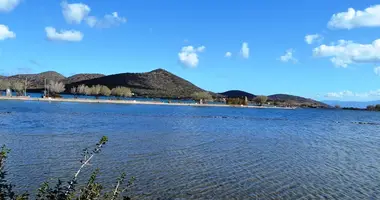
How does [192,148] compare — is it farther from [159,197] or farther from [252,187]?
[159,197]

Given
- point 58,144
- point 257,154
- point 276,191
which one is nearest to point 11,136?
point 58,144

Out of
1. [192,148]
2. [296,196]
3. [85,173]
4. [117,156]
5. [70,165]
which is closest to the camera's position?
[296,196]

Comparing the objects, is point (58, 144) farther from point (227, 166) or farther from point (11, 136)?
point (227, 166)

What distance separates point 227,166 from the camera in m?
17.3

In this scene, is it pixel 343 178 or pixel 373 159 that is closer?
pixel 343 178

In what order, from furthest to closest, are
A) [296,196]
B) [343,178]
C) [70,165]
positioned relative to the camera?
1. [343,178]
2. [70,165]
3. [296,196]

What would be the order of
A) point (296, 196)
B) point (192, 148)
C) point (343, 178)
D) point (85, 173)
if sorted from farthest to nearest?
point (192, 148), point (343, 178), point (85, 173), point (296, 196)

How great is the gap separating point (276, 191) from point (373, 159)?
12435 mm

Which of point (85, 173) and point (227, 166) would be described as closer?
point (85, 173)

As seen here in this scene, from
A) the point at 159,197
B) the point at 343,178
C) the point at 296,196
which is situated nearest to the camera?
the point at 159,197

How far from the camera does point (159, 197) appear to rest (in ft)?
38.2

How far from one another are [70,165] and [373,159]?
17695 mm

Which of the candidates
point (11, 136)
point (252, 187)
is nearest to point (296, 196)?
point (252, 187)

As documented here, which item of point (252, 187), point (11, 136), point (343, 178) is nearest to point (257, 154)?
point (343, 178)
